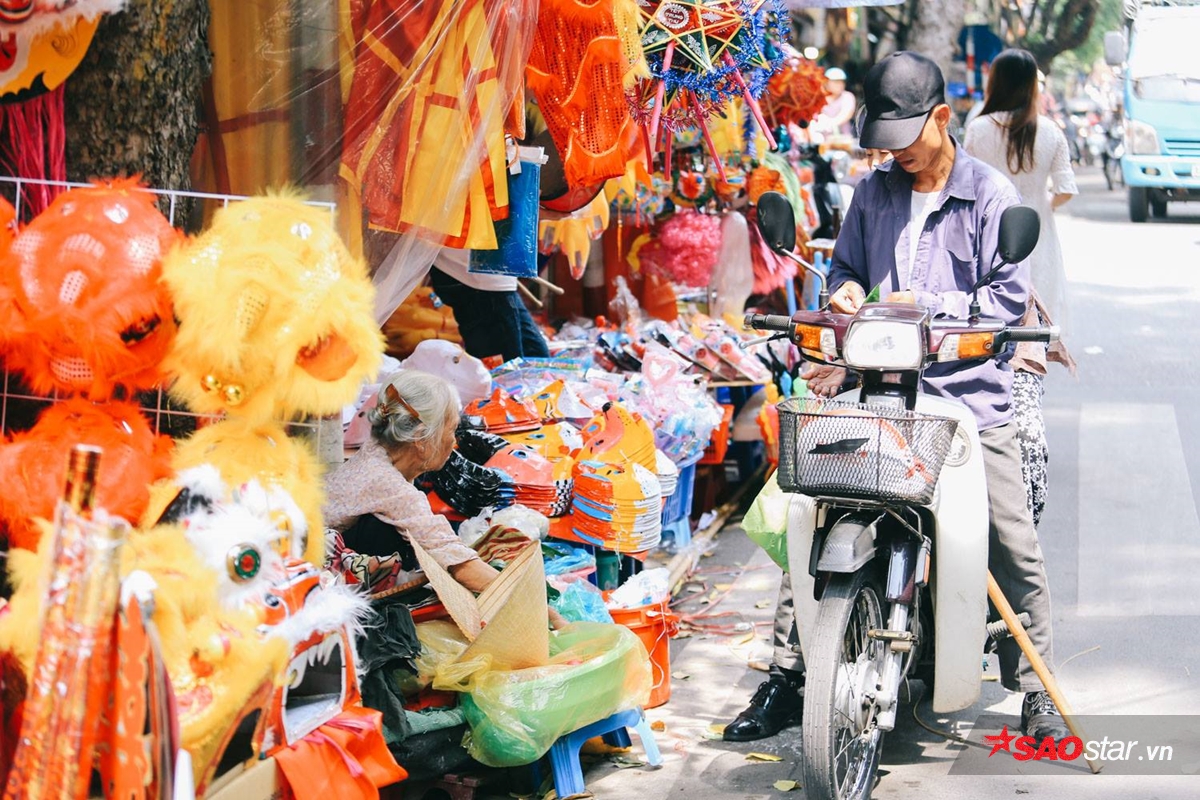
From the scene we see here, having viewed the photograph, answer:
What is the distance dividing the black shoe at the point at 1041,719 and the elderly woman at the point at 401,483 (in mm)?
1661

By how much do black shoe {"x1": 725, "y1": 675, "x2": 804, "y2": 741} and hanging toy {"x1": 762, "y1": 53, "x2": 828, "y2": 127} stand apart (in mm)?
4736

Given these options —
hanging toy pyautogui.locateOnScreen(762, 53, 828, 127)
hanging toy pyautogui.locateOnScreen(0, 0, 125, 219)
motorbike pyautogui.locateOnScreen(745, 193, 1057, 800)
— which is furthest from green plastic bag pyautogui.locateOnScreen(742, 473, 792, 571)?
hanging toy pyautogui.locateOnScreen(762, 53, 828, 127)

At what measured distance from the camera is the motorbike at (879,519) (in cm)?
339

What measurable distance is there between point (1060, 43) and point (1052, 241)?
80.3 feet

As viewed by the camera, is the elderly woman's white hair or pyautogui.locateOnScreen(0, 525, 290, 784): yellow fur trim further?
the elderly woman's white hair

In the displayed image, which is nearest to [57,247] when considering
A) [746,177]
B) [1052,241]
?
[1052,241]

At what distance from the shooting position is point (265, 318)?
8.69ft

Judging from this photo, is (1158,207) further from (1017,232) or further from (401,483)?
(401,483)

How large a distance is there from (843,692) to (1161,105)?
16540mm

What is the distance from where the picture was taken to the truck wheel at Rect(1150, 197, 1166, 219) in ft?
62.0

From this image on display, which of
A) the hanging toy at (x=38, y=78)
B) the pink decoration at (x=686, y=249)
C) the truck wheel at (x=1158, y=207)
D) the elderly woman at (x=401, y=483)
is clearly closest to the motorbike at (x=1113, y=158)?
the truck wheel at (x=1158, y=207)

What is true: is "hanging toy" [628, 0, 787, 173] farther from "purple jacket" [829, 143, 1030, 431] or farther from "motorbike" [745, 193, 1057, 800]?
"motorbike" [745, 193, 1057, 800]

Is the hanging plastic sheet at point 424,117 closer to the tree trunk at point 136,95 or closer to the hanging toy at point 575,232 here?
the tree trunk at point 136,95

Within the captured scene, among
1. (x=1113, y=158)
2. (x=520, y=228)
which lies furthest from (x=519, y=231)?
(x=1113, y=158)
